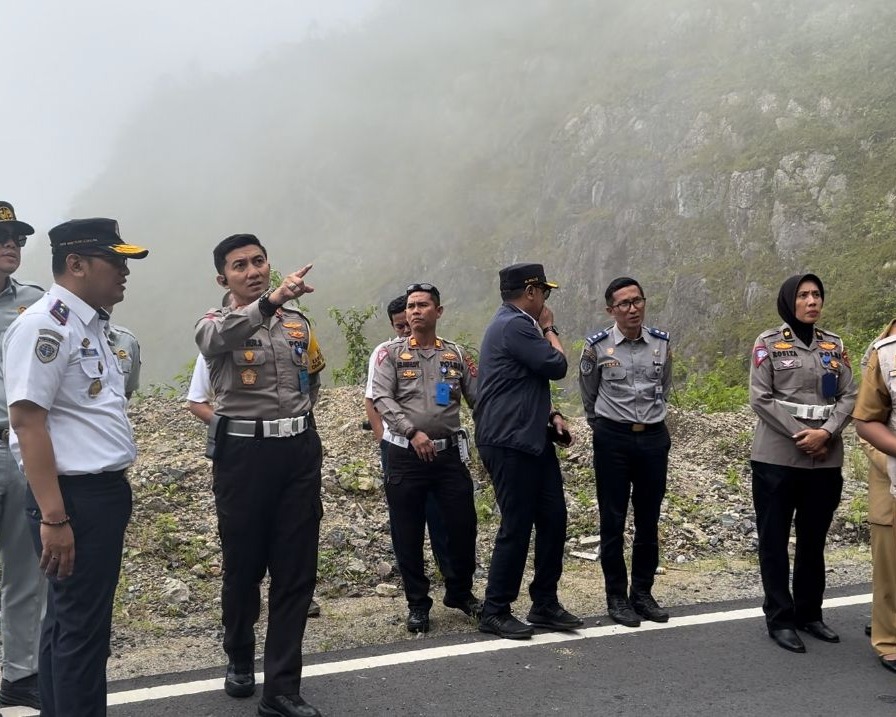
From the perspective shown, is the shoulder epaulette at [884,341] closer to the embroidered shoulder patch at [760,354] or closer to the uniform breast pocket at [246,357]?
the embroidered shoulder patch at [760,354]

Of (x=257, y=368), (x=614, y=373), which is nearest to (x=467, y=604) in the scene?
(x=614, y=373)

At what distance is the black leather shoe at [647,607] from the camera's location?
4.77 m

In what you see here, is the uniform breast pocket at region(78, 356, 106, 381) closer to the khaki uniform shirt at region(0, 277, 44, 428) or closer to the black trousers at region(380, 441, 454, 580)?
the khaki uniform shirt at region(0, 277, 44, 428)

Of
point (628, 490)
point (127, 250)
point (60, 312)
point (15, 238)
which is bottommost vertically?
point (628, 490)

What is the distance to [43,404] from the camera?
2.85 metres

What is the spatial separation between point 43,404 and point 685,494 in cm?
617

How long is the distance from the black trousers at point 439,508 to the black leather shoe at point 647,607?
1.02m

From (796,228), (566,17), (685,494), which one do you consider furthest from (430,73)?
(685,494)

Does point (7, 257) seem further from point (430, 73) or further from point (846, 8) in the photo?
point (430, 73)

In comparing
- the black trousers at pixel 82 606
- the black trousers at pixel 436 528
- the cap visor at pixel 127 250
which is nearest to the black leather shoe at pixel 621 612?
the black trousers at pixel 436 528

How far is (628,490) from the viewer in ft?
16.6

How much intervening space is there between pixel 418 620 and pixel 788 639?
6.80 feet

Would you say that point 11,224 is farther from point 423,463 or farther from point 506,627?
point 506,627

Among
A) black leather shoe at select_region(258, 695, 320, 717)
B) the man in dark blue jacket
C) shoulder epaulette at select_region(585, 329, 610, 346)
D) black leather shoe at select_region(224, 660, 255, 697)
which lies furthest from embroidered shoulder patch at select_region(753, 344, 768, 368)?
black leather shoe at select_region(224, 660, 255, 697)
